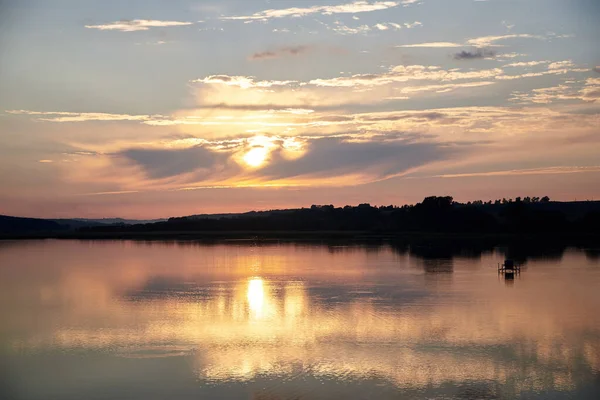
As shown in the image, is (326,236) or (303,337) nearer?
(303,337)

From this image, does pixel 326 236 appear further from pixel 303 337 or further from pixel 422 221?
pixel 303 337

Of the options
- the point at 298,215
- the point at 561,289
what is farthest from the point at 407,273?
the point at 298,215

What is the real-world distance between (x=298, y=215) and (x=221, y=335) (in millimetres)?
153322

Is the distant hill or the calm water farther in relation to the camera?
the distant hill

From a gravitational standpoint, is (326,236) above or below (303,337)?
above

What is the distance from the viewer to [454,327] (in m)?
30.4

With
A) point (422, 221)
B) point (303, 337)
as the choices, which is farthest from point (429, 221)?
point (303, 337)

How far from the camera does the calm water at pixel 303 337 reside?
20.8 m

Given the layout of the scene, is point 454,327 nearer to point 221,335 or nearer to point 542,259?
point 221,335

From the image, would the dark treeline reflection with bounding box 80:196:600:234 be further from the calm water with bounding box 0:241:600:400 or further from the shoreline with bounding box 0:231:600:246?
the calm water with bounding box 0:241:600:400

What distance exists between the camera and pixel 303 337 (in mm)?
28422

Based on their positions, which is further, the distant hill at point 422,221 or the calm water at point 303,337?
the distant hill at point 422,221

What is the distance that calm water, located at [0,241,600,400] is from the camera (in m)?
20.8

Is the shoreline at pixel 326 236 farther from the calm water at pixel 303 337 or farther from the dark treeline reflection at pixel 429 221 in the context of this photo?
the calm water at pixel 303 337
